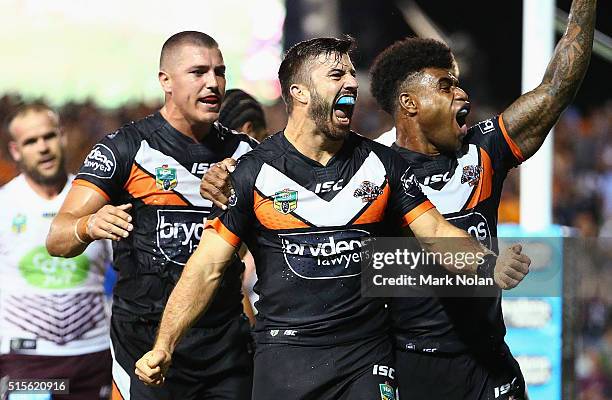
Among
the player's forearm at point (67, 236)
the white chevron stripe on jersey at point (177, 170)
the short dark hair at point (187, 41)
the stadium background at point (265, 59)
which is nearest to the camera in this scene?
the player's forearm at point (67, 236)

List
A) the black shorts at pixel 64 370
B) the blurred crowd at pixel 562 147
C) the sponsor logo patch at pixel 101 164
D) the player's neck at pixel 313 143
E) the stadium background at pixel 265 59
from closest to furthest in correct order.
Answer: the player's neck at pixel 313 143 < the sponsor logo patch at pixel 101 164 < the black shorts at pixel 64 370 < the blurred crowd at pixel 562 147 < the stadium background at pixel 265 59

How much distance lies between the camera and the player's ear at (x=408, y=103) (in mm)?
6207

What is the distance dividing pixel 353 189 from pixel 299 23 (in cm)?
992

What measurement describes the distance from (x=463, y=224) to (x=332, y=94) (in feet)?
3.16

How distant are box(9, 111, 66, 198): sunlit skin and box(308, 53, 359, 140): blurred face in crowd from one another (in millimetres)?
2831

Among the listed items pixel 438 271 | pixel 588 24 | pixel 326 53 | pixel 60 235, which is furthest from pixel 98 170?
pixel 588 24

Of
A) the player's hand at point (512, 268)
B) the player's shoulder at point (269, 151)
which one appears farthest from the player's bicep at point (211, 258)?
the player's hand at point (512, 268)

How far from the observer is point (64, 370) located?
7613 mm

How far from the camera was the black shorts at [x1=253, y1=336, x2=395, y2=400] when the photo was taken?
5.43m

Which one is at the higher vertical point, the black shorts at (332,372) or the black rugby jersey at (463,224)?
the black rugby jersey at (463,224)

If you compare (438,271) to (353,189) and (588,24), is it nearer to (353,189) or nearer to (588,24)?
(353,189)

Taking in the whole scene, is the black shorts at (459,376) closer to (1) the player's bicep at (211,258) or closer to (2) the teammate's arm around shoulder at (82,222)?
(1) the player's bicep at (211,258)

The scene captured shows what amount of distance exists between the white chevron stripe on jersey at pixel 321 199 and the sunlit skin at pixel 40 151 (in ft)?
9.04

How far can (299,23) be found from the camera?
1519 cm
